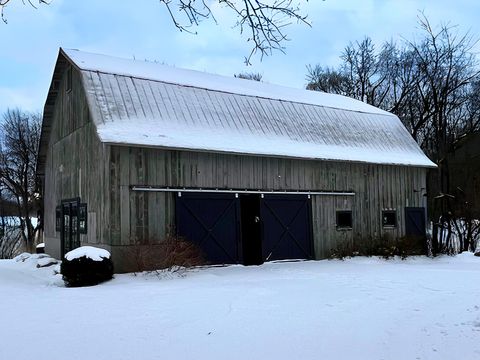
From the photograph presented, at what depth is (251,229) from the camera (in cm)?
1658

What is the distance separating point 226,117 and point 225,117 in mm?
35

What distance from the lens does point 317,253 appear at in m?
17.4

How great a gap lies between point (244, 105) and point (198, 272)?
635 cm

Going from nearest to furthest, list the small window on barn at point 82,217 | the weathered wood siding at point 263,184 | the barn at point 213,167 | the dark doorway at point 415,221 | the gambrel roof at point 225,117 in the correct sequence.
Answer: the weathered wood siding at point 263,184 < the barn at point 213,167 < the gambrel roof at point 225,117 < the small window on barn at point 82,217 < the dark doorway at point 415,221

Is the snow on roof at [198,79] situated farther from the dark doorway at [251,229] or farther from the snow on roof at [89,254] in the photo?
the snow on roof at [89,254]

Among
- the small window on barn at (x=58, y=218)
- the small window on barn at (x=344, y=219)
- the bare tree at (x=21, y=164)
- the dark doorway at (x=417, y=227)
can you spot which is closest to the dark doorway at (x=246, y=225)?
the small window on barn at (x=344, y=219)

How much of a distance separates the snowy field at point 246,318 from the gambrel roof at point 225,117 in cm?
426

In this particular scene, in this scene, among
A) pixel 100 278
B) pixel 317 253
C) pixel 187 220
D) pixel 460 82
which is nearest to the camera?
pixel 100 278

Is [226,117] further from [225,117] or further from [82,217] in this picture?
[82,217]

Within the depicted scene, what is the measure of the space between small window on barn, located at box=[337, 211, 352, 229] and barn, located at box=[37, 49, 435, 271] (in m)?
0.03

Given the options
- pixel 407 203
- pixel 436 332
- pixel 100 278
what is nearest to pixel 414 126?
pixel 407 203

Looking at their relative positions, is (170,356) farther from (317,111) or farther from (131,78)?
(317,111)

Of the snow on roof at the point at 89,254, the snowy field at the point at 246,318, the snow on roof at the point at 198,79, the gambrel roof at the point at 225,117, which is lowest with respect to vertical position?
the snowy field at the point at 246,318

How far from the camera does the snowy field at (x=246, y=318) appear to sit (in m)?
6.06
